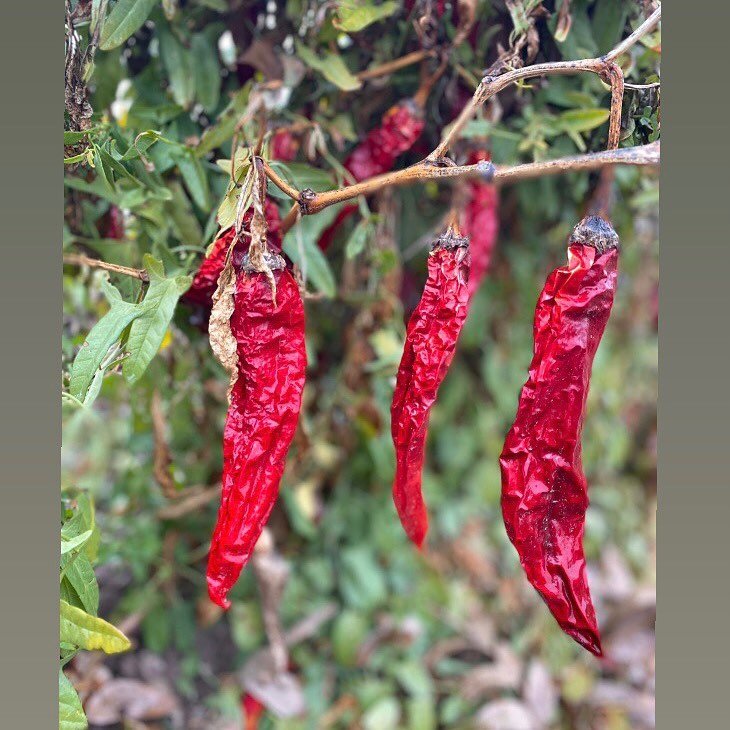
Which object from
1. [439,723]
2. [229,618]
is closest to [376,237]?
[229,618]

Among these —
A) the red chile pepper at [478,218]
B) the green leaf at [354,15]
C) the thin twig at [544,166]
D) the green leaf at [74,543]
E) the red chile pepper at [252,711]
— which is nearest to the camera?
the thin twig at [544,166]

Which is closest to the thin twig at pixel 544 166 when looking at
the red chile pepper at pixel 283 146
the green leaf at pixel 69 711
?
the red chile pepper at pixel 283 146

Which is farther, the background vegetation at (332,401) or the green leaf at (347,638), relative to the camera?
the green leaf at (347,638)

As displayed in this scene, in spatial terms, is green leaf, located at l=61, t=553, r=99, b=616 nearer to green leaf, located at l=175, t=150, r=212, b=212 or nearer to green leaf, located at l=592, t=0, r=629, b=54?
green leaf, located at l=175, t=150, r=212, b=212

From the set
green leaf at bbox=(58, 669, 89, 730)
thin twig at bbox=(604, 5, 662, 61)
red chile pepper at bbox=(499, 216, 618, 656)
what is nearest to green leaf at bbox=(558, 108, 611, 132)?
thin twig at bbox=(604, 5, 662, 61)

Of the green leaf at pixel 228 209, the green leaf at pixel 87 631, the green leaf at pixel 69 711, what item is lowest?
the green leaf at pixel 69 711

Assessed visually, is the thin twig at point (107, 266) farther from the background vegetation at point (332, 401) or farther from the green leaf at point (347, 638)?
the green leaf at point (347, 638)

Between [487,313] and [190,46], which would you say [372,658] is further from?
[190,46]
